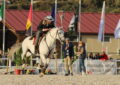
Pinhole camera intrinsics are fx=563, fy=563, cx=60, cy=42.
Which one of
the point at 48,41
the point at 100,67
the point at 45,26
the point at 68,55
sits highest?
the point at 45,26

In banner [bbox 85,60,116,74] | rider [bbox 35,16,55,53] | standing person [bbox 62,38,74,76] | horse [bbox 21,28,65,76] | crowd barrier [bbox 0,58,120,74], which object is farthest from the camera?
banner [bbox 85,60,116,74]

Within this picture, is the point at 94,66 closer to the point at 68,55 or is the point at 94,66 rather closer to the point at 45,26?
the point at 68,55

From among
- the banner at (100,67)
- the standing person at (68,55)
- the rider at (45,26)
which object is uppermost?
the rider at (45,26)

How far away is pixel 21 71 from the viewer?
2780 cm

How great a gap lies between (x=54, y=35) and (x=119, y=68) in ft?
23.5

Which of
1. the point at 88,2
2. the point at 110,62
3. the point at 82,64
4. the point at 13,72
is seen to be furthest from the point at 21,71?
the point at 88,2

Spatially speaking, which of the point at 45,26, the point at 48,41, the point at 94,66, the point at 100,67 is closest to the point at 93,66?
the point at 94,66

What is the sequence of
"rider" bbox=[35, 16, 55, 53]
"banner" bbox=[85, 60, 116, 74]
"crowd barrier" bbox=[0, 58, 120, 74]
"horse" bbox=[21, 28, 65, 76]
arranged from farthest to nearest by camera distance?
1. "banner" bbox=[85, 60, 116, 74]
2. "crowd barrier" bbox=[0, 58, 120, 74]
3. "rider" bbox=[35, 16, 55, 53]
4. "horse" bbox=[21, 28, 65, 76]

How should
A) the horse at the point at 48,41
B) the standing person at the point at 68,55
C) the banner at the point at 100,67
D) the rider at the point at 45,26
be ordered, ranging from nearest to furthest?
the horse at the point at 48,41, the rider at the point at 45,26, the standing person at the point at 68,55, the banner at the point at 100,67

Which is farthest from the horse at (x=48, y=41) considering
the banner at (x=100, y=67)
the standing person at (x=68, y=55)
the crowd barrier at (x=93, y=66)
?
the banner at (x=100, y=67)

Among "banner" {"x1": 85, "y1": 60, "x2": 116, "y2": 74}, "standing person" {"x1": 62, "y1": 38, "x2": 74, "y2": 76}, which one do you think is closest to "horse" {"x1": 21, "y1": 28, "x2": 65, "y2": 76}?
"standing person" {"x1": 62, "y1": 38, "x2": 74, "y2": 76}

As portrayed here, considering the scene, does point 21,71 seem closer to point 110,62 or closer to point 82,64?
point 82,64

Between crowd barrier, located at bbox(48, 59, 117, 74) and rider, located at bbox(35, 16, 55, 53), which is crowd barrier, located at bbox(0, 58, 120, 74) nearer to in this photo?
crowd barrier, located at bbox(48, 59, 117, 74)

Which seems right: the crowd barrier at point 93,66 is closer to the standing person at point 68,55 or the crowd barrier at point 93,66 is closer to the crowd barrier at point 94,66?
the crowd barrier at point 94,66
